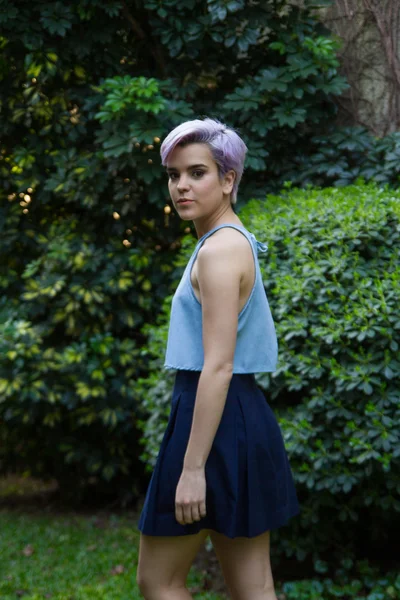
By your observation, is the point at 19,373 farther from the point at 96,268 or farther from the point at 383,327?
the point at 383,327

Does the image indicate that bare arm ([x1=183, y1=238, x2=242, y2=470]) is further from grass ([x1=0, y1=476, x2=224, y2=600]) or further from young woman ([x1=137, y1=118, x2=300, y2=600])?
grass ([x1=0, y1=476, x2=224, y2=600])

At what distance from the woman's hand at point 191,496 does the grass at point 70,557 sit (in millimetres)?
2045

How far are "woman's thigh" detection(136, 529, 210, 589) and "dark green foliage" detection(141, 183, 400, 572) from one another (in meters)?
1.36

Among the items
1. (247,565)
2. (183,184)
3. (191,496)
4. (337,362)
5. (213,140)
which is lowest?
(247,565)

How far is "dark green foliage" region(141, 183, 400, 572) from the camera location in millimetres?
3559

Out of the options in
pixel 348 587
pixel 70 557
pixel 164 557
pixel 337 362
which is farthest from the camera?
pixel 70 557

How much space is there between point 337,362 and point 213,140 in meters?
1.62

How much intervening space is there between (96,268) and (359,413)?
8.37 feet

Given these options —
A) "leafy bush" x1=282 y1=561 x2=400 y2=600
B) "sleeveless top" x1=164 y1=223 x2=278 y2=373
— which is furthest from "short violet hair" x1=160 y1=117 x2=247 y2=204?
"leafy bush" x1=282 y1=561 x2=400 y2=600

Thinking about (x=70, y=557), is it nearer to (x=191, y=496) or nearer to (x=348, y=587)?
(x=348, y=587)

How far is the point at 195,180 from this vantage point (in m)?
2.39

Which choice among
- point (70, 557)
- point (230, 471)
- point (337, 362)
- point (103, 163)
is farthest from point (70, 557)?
point (230, 471)

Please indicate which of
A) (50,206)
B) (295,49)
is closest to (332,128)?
(295,49)

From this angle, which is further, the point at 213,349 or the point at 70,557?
the point at 70,557
